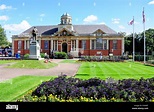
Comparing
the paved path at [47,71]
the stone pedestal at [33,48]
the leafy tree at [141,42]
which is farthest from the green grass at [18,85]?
the leafy tree at [141,42]

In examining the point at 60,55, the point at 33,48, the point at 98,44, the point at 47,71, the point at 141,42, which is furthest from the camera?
the point at 33,48

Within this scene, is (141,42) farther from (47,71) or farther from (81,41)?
(47,71)

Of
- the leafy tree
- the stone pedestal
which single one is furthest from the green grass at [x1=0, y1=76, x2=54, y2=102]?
the leafy tree

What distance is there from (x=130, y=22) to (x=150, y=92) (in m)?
1.04

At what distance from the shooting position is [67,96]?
3.43 meters

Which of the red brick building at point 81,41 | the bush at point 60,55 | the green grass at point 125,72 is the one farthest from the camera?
the green grass at point 125,72

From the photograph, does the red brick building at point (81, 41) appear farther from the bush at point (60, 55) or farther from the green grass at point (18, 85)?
the green grass at point (18, 85)

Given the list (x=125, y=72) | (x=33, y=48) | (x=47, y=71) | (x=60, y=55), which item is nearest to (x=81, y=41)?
(x=60, y=55)

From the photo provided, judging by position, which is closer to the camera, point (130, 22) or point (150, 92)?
point (130, 22)

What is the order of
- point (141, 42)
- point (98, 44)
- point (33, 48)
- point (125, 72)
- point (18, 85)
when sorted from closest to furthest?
point (141, 42) → point (98, 44) → point (18, 85) → point (125, 72) → point (33, 48)

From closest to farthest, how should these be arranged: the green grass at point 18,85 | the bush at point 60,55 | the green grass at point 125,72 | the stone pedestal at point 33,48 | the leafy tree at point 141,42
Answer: the leafy tree at point 141,42 < the bush at point 60,55 < the green grass at point 18,85 < the stone pedestal at point 33,48 < the green grass at point 125,72

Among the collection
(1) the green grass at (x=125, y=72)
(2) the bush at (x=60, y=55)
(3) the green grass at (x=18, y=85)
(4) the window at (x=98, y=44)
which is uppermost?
(4) the window at (x=98, y=44)
